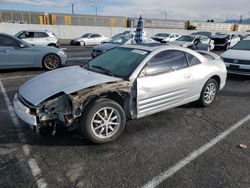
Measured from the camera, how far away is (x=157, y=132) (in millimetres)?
4125

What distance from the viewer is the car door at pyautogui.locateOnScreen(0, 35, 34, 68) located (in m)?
8.24

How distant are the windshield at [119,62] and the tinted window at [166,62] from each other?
0.21 m

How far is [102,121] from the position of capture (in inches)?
142

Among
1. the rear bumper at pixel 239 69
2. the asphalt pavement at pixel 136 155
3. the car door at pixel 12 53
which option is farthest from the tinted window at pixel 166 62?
the car door at pixel 12 53

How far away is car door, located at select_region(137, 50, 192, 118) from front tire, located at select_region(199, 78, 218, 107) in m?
0.61

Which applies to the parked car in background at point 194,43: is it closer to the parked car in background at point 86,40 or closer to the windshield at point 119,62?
the parked car in background at point 86,40

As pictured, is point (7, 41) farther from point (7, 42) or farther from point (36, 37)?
point (36, 37)

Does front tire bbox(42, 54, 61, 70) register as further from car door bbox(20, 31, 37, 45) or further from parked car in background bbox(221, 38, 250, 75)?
car door bbox(20, 31, 37, 45)

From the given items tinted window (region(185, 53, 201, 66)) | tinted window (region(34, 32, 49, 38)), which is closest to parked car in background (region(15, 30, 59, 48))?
tinted window (region(34, 32, 49, 38))

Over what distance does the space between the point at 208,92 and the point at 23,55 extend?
6.43m

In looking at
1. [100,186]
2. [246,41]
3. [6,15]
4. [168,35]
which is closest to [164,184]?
[100,186]

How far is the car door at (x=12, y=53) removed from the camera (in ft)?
27.0

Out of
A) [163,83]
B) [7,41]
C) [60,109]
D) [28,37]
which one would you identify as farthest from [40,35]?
[60,109]

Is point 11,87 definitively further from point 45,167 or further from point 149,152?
point 149,152
